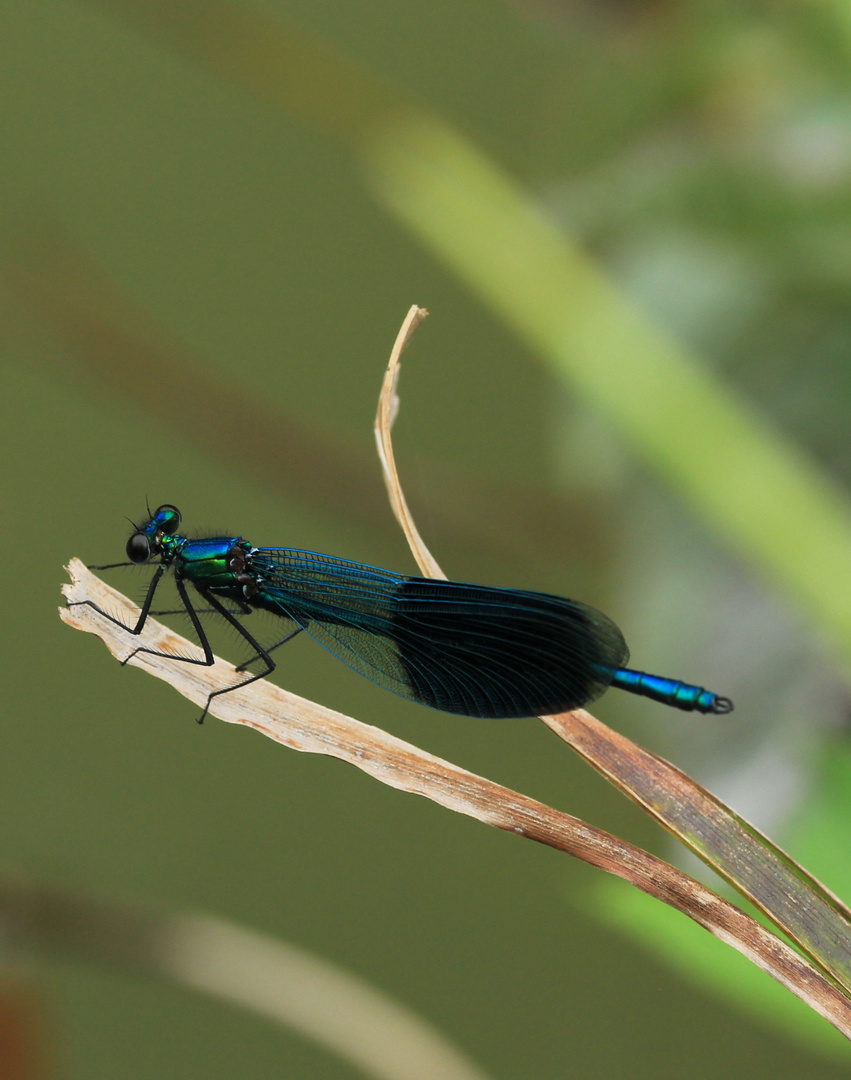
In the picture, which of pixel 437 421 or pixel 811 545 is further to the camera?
pixel 437 421

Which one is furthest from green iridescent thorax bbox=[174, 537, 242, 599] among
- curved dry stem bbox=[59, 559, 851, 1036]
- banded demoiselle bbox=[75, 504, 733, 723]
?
curved dry stem bbox=[59, 559, 851, 1036]

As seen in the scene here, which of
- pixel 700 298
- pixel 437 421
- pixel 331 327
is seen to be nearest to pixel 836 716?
pixel 700 298

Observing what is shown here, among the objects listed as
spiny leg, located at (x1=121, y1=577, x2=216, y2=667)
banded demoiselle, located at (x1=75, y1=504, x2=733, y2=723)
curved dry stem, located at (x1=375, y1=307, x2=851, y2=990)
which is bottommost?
spiny leg, located at (x1=121, y1=577, x2=216, y2=667)

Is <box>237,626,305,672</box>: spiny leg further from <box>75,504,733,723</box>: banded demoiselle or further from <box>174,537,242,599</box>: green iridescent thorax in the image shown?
<box>174,537,242,599</box>: green iridescent thorax

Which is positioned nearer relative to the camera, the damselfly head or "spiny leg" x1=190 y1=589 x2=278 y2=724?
"spiny leg" x1=190 y1=589 x2=278 y2=724

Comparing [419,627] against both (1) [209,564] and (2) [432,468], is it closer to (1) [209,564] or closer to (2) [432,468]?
(1) [209,564]

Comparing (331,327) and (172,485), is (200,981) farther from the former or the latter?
(331,327)
